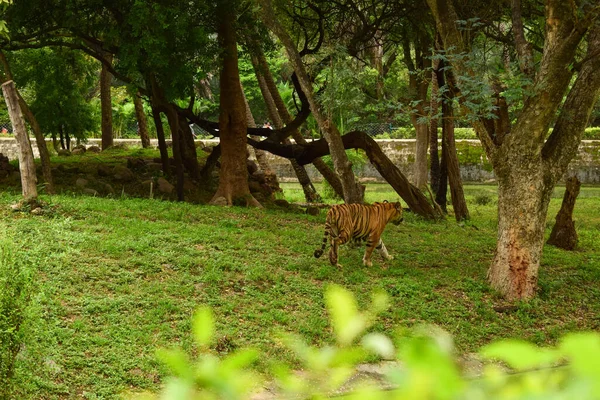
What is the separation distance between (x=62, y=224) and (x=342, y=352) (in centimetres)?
998

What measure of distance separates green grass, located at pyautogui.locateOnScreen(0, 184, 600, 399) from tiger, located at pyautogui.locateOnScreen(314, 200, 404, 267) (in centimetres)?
22

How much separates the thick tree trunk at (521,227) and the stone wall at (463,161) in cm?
1865

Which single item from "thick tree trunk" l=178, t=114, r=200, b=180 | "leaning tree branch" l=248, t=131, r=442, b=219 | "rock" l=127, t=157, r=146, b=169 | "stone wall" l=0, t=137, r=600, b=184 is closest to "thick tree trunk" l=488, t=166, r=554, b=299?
"leaning tree branch" l=248, t=131, r=442, b=219

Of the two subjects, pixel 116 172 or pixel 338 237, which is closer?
pixel 338 237

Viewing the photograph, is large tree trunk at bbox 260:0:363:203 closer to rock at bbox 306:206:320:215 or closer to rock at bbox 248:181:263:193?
rock at bbox 306:206:320:215

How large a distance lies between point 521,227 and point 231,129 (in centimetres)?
805

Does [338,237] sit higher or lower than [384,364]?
higher

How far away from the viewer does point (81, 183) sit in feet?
54.5

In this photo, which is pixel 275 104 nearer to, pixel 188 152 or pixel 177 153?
pixel 188 152

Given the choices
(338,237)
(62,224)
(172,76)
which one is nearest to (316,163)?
(172,76)

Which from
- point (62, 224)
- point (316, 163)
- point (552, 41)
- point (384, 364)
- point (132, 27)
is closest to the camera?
point (384, 364)

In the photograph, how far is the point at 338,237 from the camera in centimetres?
1110

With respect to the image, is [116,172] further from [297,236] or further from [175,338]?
[175,338]

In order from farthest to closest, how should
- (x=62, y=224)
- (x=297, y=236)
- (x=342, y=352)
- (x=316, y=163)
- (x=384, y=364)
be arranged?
1. (x=316, y=163)
2. (x=297, y=236)
3. (x=62, y=224)
4. (x=384, y=364)
5. (x=342, y=352)
